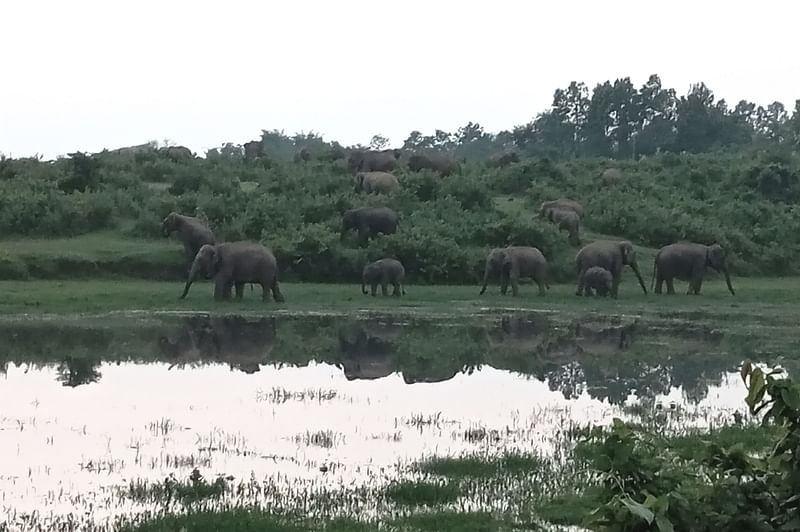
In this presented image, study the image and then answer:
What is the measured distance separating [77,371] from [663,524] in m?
12.1

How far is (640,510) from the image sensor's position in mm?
4855

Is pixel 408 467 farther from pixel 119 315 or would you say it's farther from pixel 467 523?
pixel 119 315

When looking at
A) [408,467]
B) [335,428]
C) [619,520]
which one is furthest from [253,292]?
[619,520]

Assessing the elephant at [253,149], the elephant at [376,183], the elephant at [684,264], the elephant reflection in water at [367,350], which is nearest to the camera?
the elephant reflection in water at [367,350]

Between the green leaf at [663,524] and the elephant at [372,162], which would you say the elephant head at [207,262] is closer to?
the elephant at [372,162]

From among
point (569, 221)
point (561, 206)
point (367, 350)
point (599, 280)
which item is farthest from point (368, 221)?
point (367, 350)

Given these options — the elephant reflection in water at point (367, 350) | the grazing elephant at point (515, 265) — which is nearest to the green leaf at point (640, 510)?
the elephant reflection in water at point (367, 350)

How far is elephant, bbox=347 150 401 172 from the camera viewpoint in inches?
1667

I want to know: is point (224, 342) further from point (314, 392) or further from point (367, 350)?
point (314, 392)

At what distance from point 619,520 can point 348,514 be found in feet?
12.0

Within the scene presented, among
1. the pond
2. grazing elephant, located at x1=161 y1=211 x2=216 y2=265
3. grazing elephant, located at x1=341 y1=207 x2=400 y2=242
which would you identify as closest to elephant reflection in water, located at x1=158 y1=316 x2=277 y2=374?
the pond

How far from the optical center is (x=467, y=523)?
8.11 m

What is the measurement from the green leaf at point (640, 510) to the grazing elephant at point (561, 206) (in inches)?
1207

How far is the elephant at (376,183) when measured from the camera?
123 feet
